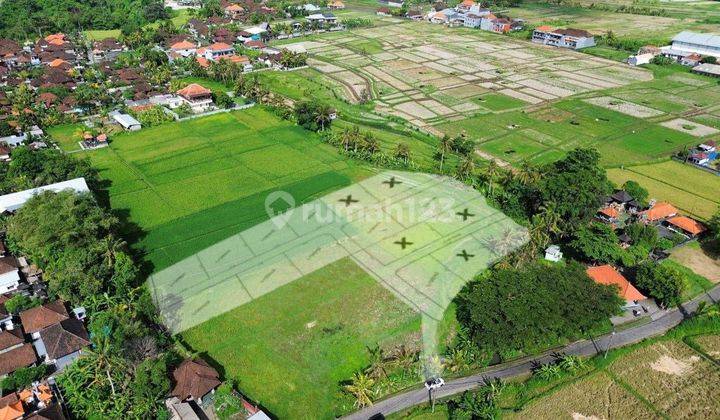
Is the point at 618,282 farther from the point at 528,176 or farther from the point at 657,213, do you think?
the point at 528,176

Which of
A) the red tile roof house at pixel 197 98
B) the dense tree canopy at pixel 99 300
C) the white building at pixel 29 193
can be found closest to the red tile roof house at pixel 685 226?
the dense tree canopy at pixel 99 300

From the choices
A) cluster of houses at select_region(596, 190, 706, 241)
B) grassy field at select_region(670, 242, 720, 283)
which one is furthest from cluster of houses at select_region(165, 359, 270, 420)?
grassy field at select_region(670, 242, 720, 283)

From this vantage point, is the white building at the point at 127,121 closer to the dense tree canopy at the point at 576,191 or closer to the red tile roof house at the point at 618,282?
the dense tree canopy at the point at 576,191

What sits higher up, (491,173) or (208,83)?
(491,173)

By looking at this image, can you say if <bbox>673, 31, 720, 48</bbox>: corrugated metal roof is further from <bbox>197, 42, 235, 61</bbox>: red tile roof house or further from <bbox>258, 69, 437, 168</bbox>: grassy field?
<bbox>197, 42, 235, 61</bbox>: red tile roof house

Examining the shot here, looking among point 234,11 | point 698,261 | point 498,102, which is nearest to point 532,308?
point 698,261
